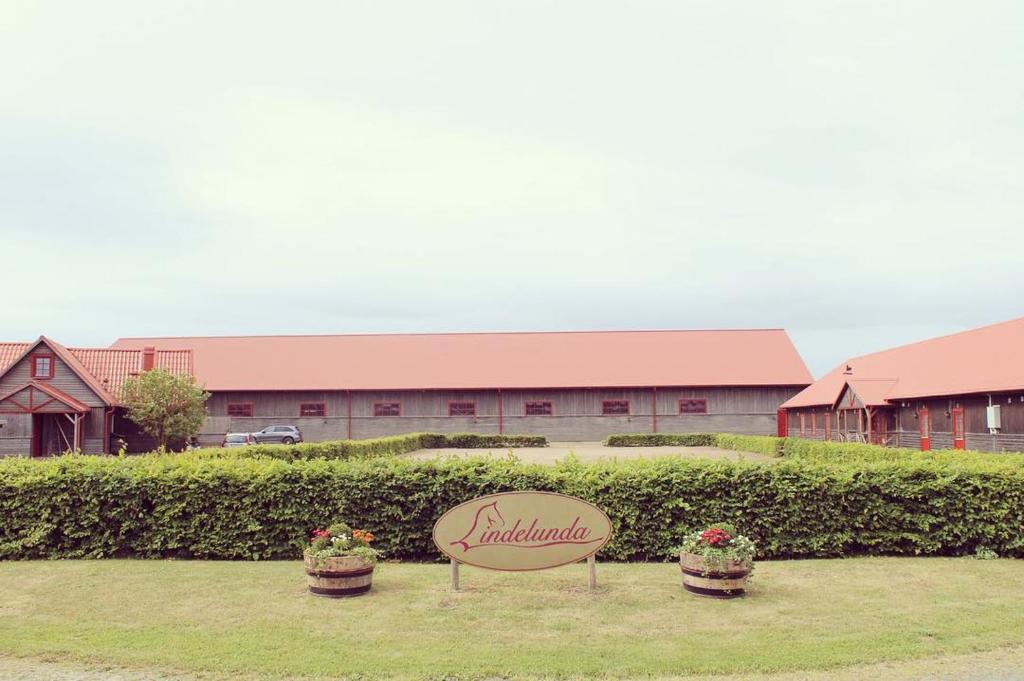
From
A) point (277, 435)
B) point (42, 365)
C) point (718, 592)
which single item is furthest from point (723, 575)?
point (277, 435)

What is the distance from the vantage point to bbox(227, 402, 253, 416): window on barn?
178ft

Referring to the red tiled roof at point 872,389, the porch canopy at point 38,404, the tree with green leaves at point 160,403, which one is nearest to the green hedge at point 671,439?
the red tiled roof at point 872,389

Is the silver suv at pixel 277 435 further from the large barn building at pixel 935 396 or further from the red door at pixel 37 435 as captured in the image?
the large barn building at pixel 935 396

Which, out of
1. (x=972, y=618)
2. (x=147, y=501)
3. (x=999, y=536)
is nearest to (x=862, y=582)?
(x=972, y=618)

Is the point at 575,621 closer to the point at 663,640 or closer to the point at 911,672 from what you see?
the point at 663,640

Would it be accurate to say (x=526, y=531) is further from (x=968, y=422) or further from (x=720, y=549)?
(x=968, y=422)

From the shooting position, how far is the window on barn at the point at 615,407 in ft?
180

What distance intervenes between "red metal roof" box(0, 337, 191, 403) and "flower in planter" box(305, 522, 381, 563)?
119 ft

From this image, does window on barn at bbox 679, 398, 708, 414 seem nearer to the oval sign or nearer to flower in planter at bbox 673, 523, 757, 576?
flower in planter at bbox 673, 523, 757, 576

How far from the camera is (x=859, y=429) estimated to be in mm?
39844

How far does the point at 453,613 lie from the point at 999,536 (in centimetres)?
906

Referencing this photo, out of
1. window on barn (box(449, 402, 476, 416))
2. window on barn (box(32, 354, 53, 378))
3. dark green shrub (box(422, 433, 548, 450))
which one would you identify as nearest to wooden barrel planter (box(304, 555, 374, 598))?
window on barn (box(32, 354, 53, 378))

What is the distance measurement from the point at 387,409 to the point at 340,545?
147 feet

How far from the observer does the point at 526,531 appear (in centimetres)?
1081
